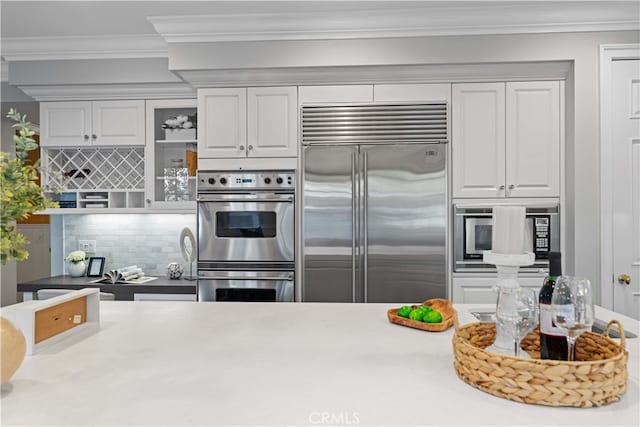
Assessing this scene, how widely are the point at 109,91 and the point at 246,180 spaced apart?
1.46 meters

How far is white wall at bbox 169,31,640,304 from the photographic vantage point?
2.89 meters

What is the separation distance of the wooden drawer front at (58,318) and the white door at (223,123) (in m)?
1.80

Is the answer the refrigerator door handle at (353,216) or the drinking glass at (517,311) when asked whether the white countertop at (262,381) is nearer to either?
the drinking glass at (517,311)

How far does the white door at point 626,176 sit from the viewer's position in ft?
9.50

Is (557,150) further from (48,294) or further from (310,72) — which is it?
(48,294)

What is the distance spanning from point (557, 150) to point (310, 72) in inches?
70.4

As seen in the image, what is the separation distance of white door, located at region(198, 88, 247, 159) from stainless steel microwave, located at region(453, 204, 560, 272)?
1.62m

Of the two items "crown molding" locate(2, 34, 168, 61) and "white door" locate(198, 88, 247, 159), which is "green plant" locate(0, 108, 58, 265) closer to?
"white door" locate(198, 88, 247, 159)

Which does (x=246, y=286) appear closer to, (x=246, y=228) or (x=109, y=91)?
(x=246, y=228)

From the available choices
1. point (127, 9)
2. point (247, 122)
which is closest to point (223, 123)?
point (247, 122)

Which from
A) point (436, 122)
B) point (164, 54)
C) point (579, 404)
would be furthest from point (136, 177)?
point (579, 404)

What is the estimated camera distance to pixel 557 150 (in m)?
2.99

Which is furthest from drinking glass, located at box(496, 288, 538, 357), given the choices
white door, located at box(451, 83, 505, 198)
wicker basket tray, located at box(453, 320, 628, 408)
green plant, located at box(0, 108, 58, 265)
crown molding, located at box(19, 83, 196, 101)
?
crown molding, located at box(19, 83, 196, 101)

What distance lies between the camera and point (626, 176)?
2.90m
